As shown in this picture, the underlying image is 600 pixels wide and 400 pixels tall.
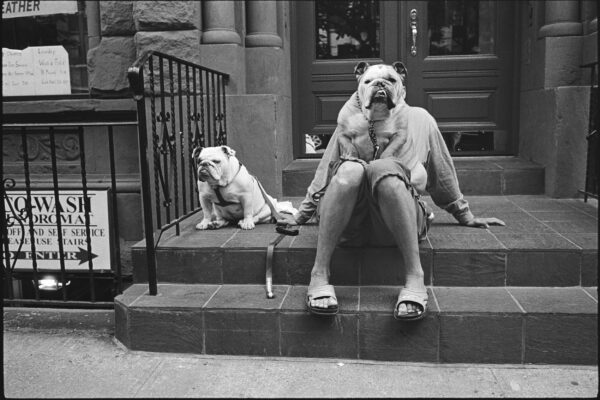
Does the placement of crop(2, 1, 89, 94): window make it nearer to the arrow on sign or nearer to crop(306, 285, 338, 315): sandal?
the arrow on sign

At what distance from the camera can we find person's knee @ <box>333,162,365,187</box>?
3.34 meters

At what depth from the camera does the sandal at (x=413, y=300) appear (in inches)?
126

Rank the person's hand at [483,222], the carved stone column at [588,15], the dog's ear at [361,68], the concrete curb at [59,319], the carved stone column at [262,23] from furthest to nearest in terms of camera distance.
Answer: the carved stone column at [262,23] < the carved stone column at [588,15] < the person's hand at [483,222] < the concrete curb at [59,319] < the dog's ear at [361,68]

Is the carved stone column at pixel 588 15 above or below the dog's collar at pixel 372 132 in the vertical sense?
above

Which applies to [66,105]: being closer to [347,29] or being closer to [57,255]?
[57,255]

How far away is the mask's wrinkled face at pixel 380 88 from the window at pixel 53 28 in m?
3.66

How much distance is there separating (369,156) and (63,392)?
2104mm

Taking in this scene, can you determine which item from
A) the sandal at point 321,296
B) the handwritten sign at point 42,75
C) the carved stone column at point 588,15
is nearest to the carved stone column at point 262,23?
the handwritten sign at point 42,75

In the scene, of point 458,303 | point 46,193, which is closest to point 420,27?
point 458,303

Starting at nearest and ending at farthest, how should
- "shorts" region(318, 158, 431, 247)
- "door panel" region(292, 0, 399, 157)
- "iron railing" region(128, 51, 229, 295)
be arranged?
"shorts" region(318, 158, 431, 247)
"iron railing" region(128, 51, 229, 295)
"door panel" region(292, 0, 399, 157)

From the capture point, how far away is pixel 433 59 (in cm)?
606

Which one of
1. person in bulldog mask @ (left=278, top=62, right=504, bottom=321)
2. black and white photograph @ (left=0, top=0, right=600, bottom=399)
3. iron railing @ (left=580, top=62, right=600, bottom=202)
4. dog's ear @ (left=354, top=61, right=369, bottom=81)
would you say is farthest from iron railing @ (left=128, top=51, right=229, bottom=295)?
iron railing @ (left=580, top=62, right=600, bottom=202)

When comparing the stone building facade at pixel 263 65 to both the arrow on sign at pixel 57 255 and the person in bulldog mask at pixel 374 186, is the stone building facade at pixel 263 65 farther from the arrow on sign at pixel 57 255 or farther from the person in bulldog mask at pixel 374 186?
the person in bulldog mask at pixel 374 186

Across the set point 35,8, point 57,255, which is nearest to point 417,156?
point 57,255
